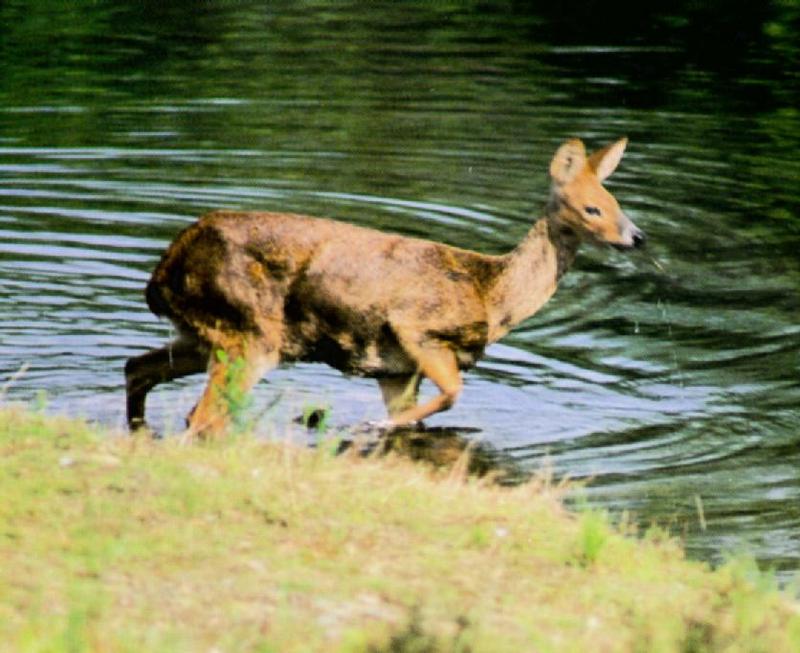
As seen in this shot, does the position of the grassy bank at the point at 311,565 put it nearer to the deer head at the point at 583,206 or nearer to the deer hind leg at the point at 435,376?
the deer hind leg at the point at 435,376

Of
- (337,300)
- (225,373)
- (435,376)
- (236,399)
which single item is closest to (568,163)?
(435,376)

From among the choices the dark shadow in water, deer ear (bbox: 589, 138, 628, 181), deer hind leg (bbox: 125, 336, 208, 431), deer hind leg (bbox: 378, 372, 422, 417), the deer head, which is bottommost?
the dark shadow in water

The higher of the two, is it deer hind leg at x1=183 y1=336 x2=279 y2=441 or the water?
deer hind leg at x1=183 y1=336 x2=279 y2=441

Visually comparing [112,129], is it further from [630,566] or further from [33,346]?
[630,566]

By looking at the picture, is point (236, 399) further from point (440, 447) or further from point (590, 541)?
point (440, 447)

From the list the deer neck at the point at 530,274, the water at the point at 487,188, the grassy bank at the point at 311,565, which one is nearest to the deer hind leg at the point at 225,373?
the water at the point at 487,188

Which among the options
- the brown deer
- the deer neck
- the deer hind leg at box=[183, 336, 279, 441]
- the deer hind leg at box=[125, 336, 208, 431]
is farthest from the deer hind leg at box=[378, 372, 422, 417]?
the deer hind leg at box=[125, 336, 208, 431]

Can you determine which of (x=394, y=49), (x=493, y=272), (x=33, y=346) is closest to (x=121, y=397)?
(x=33, y=346)

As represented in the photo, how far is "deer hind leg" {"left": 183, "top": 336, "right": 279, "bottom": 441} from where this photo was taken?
980cm

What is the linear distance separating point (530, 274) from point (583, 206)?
0.47 meters

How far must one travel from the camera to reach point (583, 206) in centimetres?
1118

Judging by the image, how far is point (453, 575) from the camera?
23.8ft

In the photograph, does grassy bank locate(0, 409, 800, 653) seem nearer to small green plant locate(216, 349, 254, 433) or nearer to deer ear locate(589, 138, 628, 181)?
small green plant locate(216, 349, 254, 433)

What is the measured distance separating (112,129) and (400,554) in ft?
46.0
